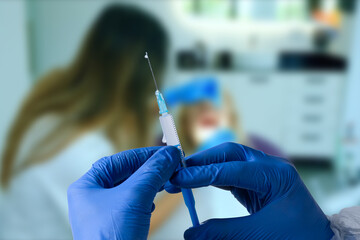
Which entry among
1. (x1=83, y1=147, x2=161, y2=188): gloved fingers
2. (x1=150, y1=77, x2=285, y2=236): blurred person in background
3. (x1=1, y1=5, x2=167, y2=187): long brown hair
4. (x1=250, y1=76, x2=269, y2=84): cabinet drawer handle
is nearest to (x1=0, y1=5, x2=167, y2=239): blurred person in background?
(x1=1, y1=5, x2=167, y2=187): long brown hair

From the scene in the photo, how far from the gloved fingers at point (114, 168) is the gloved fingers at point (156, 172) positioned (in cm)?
6

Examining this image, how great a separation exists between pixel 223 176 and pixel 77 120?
4.79ft

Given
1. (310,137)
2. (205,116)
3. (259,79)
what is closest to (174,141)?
(205,116)

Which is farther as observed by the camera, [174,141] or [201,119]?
[201,119]

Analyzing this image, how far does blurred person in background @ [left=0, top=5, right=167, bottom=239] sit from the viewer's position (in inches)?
71.9

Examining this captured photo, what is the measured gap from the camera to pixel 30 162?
6.25 feet

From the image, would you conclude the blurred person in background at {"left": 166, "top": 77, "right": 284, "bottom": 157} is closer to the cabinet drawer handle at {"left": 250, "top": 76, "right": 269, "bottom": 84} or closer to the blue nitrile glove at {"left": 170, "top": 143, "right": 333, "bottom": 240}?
the cabinet drawer handle at {"left": 250, "top": 76, "right": 269, "bottom": 84}

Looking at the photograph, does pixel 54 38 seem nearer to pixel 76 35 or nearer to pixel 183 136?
pixel 76 35

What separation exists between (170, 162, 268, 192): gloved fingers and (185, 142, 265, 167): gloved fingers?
0.15ft

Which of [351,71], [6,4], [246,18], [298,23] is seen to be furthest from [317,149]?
[6,4]

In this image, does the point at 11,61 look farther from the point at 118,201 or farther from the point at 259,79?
the point at 118,201

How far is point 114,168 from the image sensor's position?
2.07 ft

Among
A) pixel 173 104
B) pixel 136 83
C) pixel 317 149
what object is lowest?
pixel 317 149

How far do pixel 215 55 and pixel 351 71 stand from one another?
90 cm
